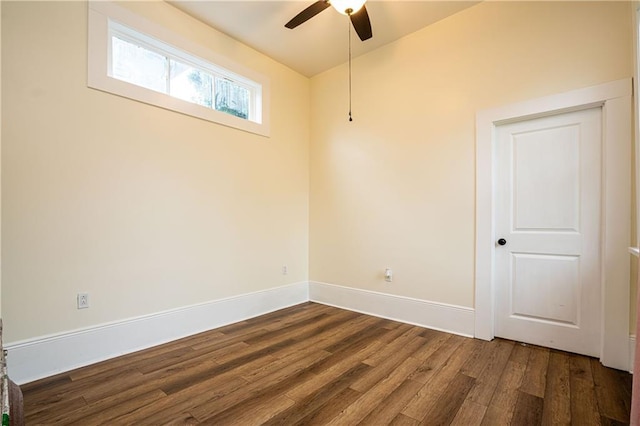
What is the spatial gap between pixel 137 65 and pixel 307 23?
1670mm

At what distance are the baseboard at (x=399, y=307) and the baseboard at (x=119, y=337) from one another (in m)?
0.83

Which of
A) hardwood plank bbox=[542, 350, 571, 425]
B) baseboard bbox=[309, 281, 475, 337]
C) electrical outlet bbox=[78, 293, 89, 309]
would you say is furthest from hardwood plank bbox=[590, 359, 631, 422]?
electrical outlet bbox=[78, 293, 89, 309]

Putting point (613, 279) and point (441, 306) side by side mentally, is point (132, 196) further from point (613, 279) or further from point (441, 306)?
point (613, 279)

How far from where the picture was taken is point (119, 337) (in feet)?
7.93

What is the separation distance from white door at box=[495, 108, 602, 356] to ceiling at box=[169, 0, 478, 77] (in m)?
1.39

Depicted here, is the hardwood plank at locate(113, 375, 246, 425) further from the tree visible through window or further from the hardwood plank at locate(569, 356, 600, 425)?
the tree visible through window

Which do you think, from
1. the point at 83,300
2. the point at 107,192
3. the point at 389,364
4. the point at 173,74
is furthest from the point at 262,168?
the point at 389,364

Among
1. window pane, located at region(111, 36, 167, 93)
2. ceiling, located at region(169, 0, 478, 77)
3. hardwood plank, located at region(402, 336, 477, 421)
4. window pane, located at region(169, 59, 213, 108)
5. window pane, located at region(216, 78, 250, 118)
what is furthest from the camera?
window pane, located at region(216, 78, 250, 118)

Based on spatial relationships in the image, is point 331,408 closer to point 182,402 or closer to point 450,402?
point 450,402

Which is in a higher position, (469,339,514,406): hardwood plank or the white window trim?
the white window trim

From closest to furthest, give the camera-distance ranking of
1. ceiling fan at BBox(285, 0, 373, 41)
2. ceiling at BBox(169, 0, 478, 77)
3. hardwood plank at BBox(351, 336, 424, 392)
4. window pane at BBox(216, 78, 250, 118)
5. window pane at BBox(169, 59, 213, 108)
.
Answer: hardwood plank at BBox(351, 336, 424, 392), ceiling fan at BBox(285, 0, 373, 41), ceiling at BBox(169, 0, 478, 77), window pane at BBox(169, 59, 213, 108), window pane at BBox(216, 78, 250, 118)

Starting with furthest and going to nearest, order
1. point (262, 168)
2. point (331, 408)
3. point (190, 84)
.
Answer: point (262, 168) < point (190, 84) < point (331, 408)

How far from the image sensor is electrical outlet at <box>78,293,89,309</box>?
225 cm

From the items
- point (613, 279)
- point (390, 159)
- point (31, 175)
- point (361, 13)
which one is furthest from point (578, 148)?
point (31, 175)
